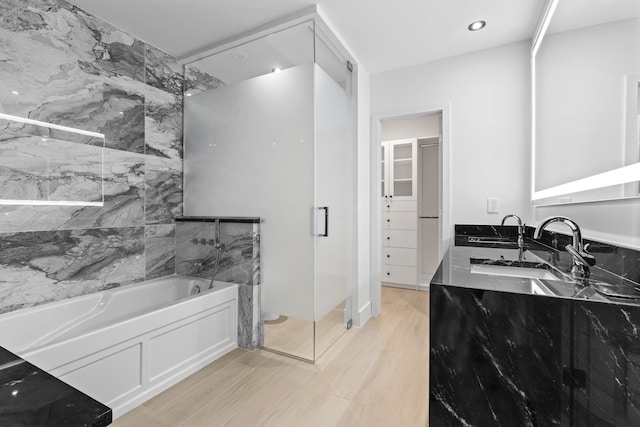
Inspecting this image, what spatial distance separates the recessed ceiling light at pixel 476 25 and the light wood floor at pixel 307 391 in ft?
8.37

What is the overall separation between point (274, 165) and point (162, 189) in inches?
44.3

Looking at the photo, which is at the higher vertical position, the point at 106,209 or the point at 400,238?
the point at 106,209

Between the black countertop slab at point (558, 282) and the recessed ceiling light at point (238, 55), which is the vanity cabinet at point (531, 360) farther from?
the recessed ceiling light at point (238, 55)

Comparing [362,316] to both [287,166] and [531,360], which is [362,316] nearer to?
[287,166]

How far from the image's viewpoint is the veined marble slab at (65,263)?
1771 millimetres

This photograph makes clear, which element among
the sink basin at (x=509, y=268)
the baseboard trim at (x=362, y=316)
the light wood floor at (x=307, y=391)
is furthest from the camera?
the baseboard trim at (x=362, y=316)

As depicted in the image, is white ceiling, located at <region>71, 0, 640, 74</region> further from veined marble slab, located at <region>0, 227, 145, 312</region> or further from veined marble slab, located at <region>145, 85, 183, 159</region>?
veined marble slab, located at <region>0, 227, 145, 312</region>

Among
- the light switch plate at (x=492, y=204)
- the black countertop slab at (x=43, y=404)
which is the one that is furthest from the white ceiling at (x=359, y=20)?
the black countertop slab at (x=43, y=404)

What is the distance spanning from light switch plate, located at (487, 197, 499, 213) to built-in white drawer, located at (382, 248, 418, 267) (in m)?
1.45

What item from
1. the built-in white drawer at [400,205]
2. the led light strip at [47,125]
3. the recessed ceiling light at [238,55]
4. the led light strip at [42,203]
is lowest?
the led light strip at [42,203]

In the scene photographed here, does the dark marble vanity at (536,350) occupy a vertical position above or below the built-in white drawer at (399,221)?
below

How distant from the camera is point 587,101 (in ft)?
4.68

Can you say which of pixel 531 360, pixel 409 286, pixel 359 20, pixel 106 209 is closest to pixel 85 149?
pixel 106 209

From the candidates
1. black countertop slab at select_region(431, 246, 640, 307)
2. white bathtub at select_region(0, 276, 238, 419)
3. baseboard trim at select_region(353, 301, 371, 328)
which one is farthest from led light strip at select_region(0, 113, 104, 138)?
baseboard trim at select_region(353, 301, 371, 328)
